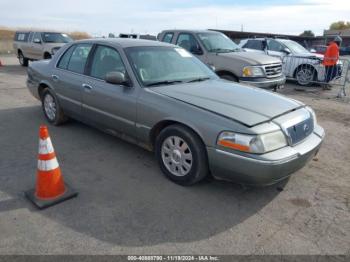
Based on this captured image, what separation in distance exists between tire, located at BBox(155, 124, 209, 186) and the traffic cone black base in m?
1.11

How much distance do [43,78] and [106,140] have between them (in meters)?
1.86

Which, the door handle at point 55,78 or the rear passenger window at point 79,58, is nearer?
the rear passenger window at point 79,58

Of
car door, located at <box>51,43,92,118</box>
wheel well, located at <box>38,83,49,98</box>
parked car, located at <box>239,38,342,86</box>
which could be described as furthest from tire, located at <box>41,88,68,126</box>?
parked car, located at <box>239,38,342,86</box>

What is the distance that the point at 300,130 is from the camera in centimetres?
340

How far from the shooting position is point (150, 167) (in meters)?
4.11

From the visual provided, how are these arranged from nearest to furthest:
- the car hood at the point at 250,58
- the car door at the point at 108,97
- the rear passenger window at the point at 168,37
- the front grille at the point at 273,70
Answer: the car door at the point at 108,97 → the car hood at the point at 250,58 → the front grille at the point at 273,70 → the rear passenger window at the point at 168,37

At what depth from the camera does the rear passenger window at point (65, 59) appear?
522cm

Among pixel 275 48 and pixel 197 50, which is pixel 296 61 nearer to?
pixel 275 48

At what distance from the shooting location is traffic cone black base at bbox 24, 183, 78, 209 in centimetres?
313

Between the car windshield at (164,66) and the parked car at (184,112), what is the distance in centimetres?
1

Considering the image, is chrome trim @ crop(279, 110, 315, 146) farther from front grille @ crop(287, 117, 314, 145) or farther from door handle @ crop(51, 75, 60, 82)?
door handle @ crop(51, 75, 60, 82)

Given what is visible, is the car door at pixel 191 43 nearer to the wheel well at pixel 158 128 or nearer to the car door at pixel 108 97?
the car door at pixel 108 97

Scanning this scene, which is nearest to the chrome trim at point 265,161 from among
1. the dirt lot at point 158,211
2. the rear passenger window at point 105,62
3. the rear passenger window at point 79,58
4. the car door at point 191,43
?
the dirt lot at point 158,211

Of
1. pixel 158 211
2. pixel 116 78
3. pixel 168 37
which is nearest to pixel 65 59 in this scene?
pixel 116 78
